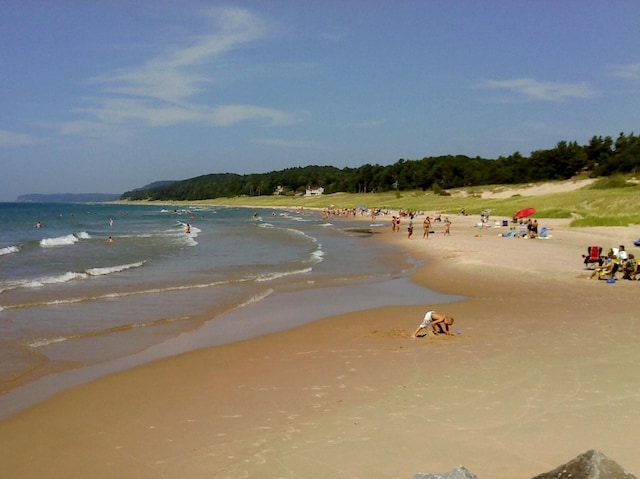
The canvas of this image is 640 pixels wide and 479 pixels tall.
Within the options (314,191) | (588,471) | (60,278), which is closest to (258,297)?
(60,278)

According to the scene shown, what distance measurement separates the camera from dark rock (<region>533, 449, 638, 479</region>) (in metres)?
4.26

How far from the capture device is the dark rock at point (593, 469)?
4.26m

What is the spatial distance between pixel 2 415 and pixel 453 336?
26.8 ft

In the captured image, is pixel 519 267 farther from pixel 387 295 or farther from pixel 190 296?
pixel 190 296

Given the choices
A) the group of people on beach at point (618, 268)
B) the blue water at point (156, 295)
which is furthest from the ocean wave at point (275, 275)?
the group of people on beach at point (618, 268)

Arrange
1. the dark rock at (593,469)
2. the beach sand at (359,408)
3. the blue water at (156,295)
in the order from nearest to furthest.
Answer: the dark rock at (593,469) → the beach sand at (359,408) → the blue water at (156,295)

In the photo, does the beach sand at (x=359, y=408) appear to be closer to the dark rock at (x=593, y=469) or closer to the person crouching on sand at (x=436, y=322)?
the person crouching on sand at (x=436, y=322)

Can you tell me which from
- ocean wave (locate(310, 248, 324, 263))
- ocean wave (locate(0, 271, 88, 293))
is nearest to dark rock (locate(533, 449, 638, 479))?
ocean wave (locate(0, 271, 88, 293))

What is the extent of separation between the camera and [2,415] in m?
7.89

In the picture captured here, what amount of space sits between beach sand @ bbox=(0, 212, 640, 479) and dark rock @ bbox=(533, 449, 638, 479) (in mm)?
1388

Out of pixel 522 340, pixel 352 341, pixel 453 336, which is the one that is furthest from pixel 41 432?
pixel 522 340

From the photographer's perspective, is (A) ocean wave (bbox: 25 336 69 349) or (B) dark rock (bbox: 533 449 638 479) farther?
(A) ocean wave (bbox: 25 336 69 349)

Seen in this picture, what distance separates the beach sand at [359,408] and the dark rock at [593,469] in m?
1.39

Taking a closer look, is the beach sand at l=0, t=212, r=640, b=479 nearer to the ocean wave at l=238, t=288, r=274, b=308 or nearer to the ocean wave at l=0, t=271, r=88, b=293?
the ocean wave at l=238, t=288, r=274, b=308
